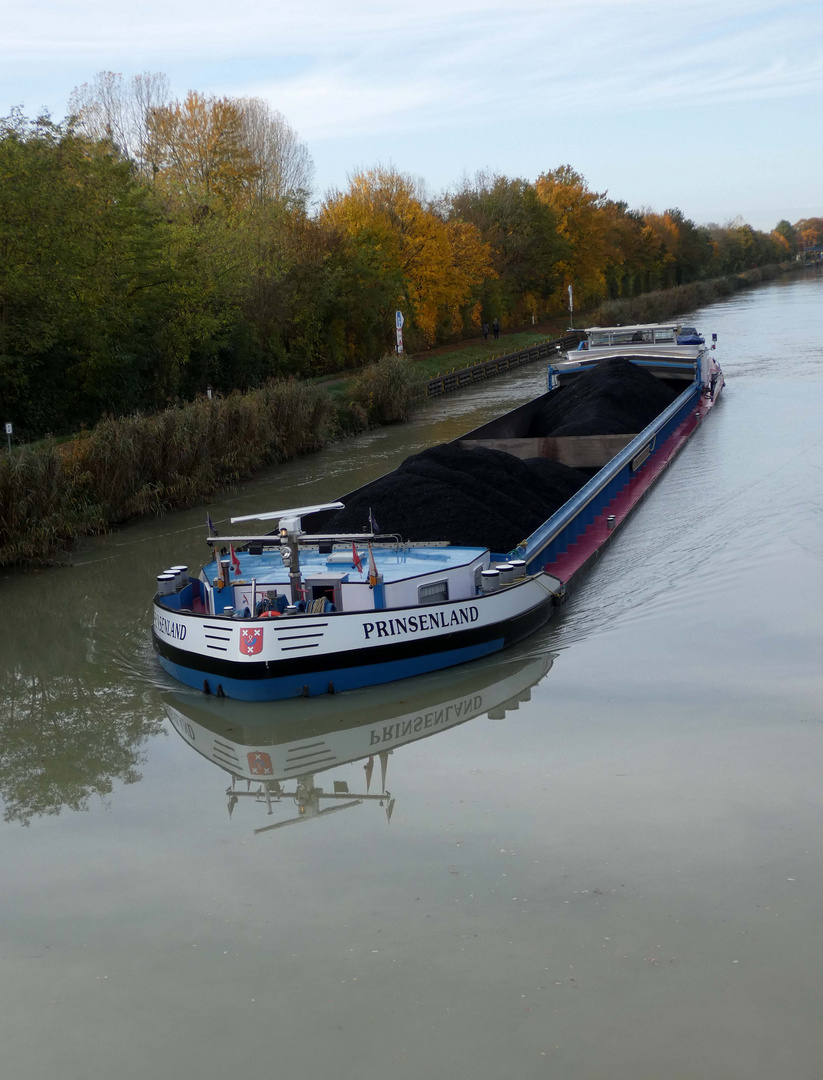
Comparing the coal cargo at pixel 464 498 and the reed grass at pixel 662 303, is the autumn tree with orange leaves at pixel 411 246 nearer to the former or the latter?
the reed grass at pixel 662 303

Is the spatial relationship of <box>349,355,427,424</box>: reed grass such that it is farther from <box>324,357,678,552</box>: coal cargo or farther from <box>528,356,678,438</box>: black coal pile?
<box>324,357,678,552</box>: coal cargo

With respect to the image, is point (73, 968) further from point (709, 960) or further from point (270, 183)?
point (270, 183)

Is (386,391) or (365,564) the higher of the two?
(386,391)

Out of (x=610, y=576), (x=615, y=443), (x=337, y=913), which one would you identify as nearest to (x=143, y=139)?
(x=615, y=443)

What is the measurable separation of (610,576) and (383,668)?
5.10 meters

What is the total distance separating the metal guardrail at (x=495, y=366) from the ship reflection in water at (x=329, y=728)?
26.1 metres

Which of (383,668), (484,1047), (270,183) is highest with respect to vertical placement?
(270,183)

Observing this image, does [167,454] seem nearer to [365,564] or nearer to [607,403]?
[607,403]

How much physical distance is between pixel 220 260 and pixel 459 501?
20.0m

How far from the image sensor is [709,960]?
240 inches

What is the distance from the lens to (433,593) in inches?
427

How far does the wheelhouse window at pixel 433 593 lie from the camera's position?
10.7 metres

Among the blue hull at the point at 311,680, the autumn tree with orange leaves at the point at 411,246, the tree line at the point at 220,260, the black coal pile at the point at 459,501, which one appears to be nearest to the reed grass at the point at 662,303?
the tree line at the point at 220,260

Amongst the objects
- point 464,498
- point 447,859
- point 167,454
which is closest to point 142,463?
point 167,454
